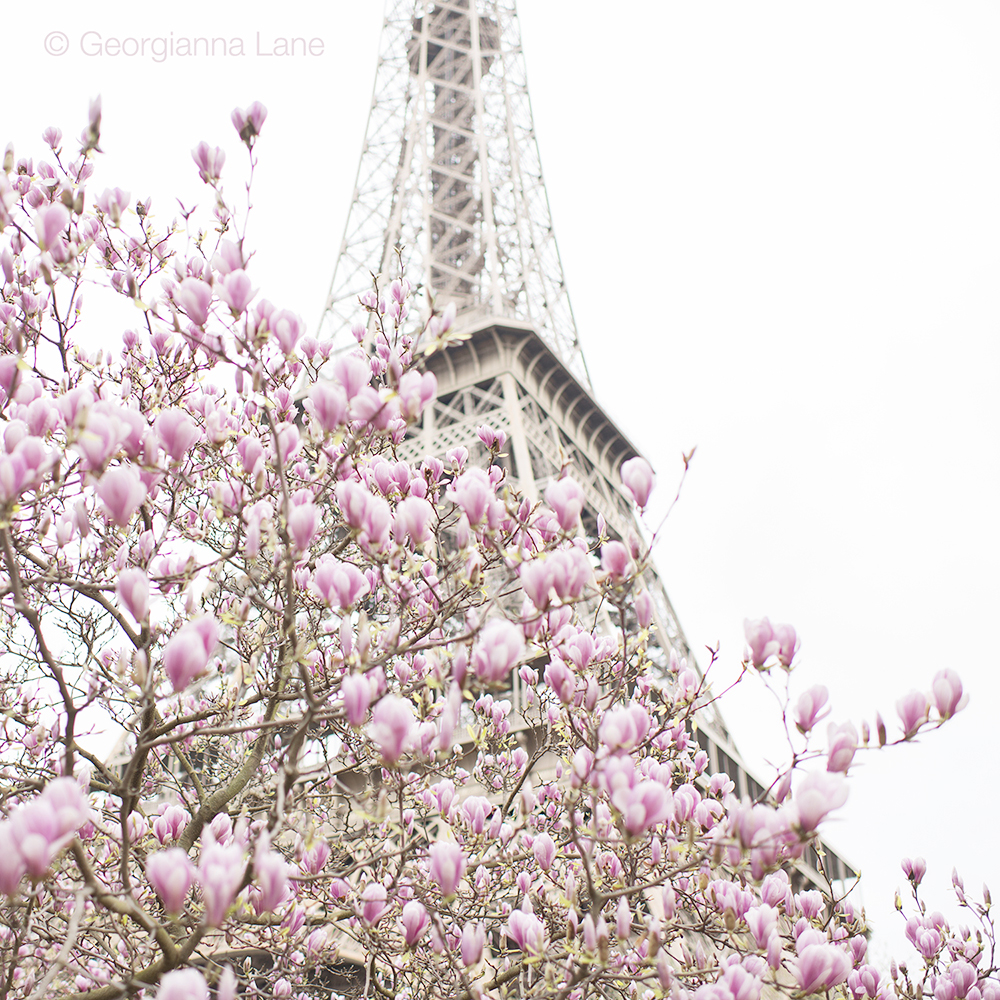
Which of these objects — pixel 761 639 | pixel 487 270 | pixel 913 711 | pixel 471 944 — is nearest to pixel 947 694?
pixel 913 711

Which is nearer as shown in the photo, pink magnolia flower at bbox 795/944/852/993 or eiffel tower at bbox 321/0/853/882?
pink magnolia flower at bbox 795/944/852/993

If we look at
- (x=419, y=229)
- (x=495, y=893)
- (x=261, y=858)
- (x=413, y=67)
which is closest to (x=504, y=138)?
(x=419, y=229)

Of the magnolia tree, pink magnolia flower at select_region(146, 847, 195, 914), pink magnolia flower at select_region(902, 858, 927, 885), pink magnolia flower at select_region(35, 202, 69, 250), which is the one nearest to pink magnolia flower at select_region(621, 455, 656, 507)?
the magnolia tree

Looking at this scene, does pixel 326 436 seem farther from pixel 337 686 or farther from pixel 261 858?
pixel 261 858

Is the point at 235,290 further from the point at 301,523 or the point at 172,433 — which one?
the point at 301,523

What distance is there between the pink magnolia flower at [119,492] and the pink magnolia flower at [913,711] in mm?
2032

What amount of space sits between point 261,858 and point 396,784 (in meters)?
0.59

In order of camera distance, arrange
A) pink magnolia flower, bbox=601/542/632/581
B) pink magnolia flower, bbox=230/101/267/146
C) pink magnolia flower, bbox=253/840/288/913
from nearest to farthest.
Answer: pink magnolia flower, bbox=253/840/288/913
pink magnolia flower, bbox=601/542/632/581
pink magnolia flower, bbox=230/101/267/146

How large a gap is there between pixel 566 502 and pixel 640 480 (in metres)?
0.22

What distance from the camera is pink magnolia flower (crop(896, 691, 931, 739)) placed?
79.8 inches

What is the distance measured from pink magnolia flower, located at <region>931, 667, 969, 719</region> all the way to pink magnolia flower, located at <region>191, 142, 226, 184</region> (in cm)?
260

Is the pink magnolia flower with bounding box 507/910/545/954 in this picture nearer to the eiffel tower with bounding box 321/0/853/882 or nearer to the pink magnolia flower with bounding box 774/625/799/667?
the pink magnolia flower with bounding box 774/625/799/667

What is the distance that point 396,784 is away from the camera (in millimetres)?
2188

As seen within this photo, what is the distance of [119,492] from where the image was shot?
5.95 ft
